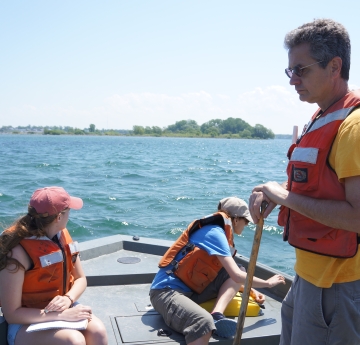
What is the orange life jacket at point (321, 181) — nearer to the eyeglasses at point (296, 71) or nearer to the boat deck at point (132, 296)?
the eyeglasses at point (296, 71)

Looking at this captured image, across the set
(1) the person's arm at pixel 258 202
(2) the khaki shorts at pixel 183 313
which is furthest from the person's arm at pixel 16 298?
(1) the person's arm at pixel 258 202

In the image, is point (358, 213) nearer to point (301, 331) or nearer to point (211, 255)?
point (301, 331)

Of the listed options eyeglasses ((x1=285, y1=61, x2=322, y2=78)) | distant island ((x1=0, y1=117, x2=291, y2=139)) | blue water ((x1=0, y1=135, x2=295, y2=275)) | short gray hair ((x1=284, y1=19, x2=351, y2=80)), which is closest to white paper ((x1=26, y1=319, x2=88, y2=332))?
eyeglasses ((x1=285, y1=61, x2=322, y2=78))

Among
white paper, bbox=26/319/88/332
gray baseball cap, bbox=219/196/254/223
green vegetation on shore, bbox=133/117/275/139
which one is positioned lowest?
white paper, bbox=26/319/88/332

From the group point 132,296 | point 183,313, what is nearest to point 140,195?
point 132,296

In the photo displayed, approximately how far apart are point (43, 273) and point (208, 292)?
142 cm

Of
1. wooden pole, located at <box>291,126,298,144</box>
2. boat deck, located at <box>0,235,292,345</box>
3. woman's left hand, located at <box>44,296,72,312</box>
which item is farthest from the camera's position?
boat deck, located at <box>0,235,292,345</box>

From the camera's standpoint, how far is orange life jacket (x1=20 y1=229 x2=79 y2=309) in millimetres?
2909

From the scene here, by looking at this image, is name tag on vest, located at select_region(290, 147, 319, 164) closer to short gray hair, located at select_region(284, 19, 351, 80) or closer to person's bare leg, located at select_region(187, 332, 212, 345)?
short gray hair, located at select_region(284, 19, 351, 80)

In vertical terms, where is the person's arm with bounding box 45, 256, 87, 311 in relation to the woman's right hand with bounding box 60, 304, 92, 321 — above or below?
above

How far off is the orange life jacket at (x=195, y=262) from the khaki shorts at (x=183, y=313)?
0.12 meters

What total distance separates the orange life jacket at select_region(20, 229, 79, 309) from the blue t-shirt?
2.65 ft

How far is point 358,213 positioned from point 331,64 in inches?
25.8

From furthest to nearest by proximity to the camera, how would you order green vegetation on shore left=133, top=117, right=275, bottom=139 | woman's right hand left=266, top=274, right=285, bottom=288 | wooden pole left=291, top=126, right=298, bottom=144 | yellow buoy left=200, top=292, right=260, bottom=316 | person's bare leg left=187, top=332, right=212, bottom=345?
1. green vegetation on shore left=133, top=117, right=275, bottom=139
2. yellow buoy left=200, top=292, right=260, bottom=316
3. woman's right hand left=266, top=274, right=285, bottom=288
4. person's bare leg left=187, top=332, right=212, bottom=345
5. wooden pole left=291, top=126, right=298, bottom=144
